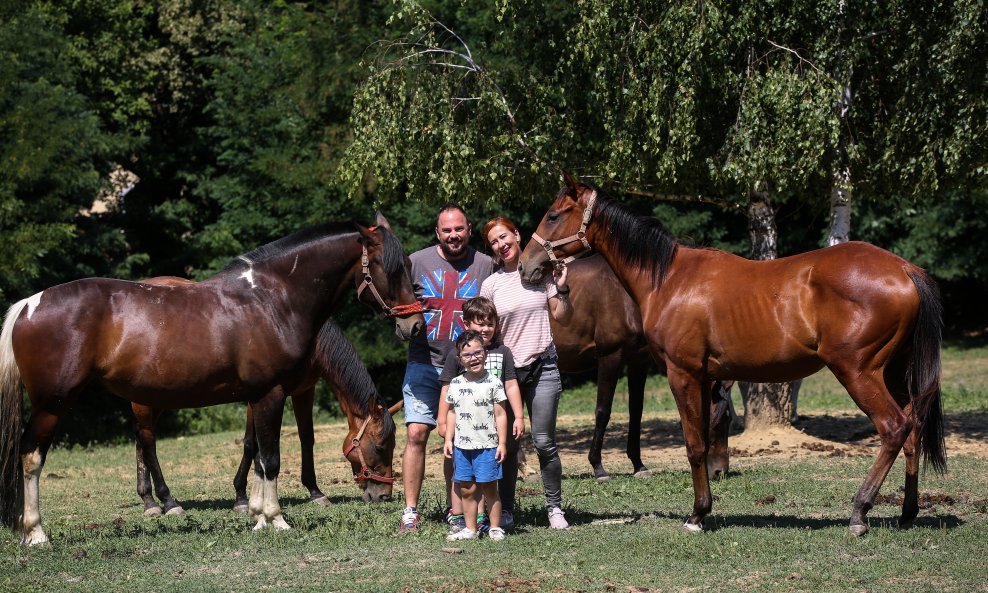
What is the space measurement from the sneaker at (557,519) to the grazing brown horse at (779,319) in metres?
0.86

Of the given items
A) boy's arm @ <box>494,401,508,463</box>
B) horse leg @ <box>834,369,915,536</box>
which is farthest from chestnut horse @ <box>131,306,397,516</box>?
horse leg @ <box>834,369,915,536</box>

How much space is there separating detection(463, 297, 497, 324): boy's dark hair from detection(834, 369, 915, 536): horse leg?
2.26 m

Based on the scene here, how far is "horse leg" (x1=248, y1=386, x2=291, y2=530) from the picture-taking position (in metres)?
7.40

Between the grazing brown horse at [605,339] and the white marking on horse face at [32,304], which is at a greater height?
the white marking on horse face at [32,304]

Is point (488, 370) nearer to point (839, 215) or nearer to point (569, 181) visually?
point (569, 181)

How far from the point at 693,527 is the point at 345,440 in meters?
3.75

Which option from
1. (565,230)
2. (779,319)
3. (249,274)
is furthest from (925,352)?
(249,274)

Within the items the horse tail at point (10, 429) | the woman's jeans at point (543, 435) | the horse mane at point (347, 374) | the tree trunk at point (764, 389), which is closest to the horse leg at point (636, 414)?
the horse mane at point (347, 374)

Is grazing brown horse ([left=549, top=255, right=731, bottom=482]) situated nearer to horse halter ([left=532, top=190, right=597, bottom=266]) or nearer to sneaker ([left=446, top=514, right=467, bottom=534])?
horse halter ([left=532, top=190, right=597, bottom=266])

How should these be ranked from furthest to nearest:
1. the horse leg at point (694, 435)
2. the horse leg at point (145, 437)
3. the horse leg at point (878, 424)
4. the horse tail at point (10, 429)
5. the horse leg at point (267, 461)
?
the horse leg at point (145, 437)
the horse leg at point (267, 461)
the horse tail at point (10, 429)
the horse leg at point (694, 435)
the horse leg at point (878, 424)

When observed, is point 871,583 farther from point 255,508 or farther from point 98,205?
point 98,205

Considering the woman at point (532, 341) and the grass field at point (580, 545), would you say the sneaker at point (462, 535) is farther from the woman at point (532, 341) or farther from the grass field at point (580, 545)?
the woman at point (532, 341)

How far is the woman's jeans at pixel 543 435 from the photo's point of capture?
6992 millimetres

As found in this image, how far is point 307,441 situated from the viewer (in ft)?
32.2
